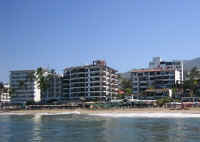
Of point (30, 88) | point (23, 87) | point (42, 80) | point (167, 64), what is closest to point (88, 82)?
point (42, 80)

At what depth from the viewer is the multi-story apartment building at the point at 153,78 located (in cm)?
12850

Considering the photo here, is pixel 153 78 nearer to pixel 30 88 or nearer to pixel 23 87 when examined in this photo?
pixel 30 88

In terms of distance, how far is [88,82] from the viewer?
13012 centimetres

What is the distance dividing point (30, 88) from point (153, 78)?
51.8 meters

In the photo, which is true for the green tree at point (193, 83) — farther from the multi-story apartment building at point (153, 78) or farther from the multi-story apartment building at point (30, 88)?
the multi-story apartment building at point (30, 88)

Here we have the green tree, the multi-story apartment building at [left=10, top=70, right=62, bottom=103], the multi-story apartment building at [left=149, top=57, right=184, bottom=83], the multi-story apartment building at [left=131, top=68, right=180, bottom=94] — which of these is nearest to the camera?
the green tree

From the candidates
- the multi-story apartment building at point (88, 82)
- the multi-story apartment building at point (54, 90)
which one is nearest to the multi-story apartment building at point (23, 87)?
the multi-story apartment building at point (54, 90)

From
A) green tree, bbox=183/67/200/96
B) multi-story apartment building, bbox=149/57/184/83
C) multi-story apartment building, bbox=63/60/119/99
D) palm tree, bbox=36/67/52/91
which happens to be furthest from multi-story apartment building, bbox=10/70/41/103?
green tree, bbox=183/67/200/96

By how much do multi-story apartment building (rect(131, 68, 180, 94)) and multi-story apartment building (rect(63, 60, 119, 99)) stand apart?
38.3 ft

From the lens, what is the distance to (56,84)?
450 feet

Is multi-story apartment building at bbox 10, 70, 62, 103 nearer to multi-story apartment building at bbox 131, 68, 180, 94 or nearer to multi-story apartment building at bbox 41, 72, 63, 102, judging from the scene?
multi-story apartment building at bbox 41, 72, 63, 102

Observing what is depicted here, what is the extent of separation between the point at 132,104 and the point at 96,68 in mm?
28954

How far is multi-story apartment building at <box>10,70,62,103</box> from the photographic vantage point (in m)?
137

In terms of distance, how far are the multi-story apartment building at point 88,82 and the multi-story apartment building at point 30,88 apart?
505cm
